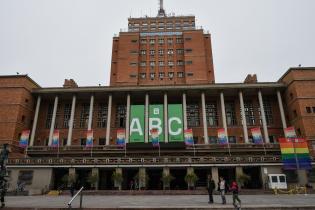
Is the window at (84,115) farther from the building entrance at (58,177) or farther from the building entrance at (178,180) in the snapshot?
the building entrance at (178,180)

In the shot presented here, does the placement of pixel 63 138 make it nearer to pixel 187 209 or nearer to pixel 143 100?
pixel 143 100

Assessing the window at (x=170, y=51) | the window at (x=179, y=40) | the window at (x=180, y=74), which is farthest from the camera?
the window at (x=179, y=40)

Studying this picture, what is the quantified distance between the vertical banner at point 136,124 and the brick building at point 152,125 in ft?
0.52

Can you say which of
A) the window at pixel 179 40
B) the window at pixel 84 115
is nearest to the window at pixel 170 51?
the window at pixel 179 40

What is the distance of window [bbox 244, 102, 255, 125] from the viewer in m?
45.8

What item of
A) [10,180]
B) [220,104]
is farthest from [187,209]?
[220,104]

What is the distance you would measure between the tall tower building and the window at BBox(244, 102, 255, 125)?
1956cm

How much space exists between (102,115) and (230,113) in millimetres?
23828

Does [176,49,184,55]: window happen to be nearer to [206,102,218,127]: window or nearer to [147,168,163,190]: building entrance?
[206,102,218,127]: window

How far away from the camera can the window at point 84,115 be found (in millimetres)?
47219

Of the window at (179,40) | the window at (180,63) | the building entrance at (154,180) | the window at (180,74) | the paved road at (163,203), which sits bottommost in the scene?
the paved road at (163,203)

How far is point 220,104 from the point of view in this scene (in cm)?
4703

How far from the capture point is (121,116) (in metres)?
47.7

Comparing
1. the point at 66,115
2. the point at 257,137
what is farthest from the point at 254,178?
the point at 66,115
